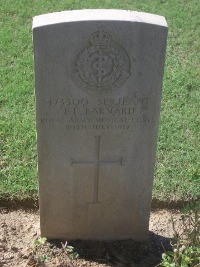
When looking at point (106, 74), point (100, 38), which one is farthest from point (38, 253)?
point (100, 38)

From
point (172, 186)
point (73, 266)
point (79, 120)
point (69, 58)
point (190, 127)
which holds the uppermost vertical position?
point (69, 58)

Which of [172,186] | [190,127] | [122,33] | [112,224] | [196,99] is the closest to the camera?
[122,33]

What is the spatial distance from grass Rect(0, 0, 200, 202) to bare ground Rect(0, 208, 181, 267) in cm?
25

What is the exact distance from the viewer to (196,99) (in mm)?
5789

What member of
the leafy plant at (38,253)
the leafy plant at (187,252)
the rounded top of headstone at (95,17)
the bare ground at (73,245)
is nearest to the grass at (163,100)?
the bare ground at (73,245)

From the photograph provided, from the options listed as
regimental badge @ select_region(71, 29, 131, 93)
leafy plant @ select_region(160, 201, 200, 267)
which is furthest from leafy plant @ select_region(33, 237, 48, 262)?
regimental badge @ select_region(71, 29, 131, 93)

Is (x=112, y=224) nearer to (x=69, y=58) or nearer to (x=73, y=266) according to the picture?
(x=73, y=266)

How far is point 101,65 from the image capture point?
3.23 m

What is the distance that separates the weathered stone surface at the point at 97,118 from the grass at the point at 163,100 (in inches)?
20.7

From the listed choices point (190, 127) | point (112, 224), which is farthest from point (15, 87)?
point (112, 224)

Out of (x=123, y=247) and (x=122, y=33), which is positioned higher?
(x=122, y=33)

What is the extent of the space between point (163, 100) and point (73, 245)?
2320mm

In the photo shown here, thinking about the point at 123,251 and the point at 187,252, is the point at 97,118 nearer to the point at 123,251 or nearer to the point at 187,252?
the point at 187,252

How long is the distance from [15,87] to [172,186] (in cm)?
226
